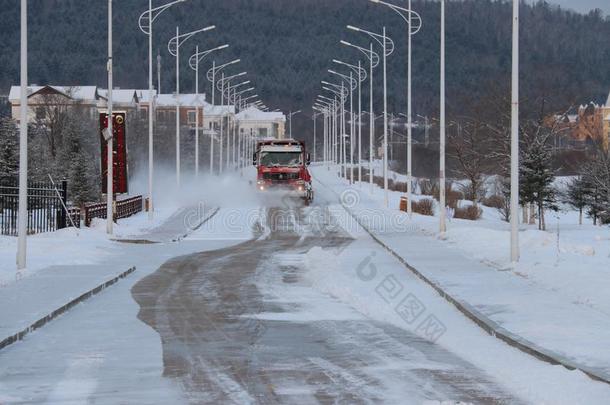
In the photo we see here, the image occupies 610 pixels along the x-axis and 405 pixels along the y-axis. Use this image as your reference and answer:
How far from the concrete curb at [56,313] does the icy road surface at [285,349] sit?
0.62m

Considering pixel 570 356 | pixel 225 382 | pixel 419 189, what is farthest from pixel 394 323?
pixel 419 189

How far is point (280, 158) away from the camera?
6244cm

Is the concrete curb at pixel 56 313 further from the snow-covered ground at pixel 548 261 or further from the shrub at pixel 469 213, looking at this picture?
the shrub at pixel 469 213

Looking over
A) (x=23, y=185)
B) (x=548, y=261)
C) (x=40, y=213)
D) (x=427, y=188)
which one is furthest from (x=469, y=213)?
(x=23, y=185)

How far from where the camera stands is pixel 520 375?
471 inches

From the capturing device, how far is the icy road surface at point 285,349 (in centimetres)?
1113

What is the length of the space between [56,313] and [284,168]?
148ft

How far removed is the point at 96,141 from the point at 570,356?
10089cm

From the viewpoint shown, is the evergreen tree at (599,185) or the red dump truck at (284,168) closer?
the red dump truck at (284,168)

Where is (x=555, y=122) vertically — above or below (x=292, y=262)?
above

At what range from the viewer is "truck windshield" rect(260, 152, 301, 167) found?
204 ft

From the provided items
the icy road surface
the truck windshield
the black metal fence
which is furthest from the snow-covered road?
the truck windshield

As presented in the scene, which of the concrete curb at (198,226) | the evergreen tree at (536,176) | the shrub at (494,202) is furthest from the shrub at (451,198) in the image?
the concrete curb at (198,226)

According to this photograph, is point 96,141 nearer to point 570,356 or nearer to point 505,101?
point 505,101
